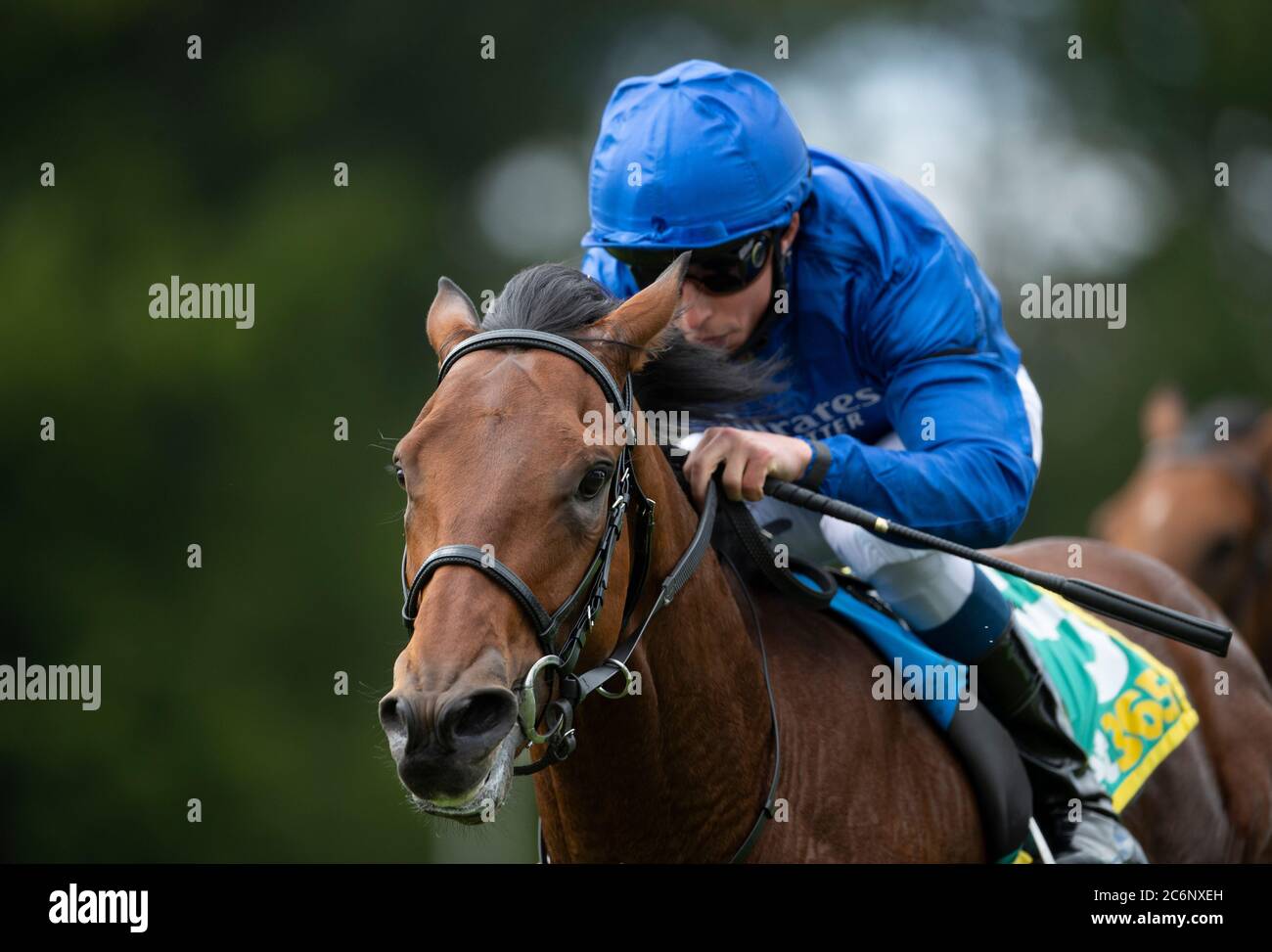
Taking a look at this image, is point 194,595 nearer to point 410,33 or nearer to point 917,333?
point 410,33

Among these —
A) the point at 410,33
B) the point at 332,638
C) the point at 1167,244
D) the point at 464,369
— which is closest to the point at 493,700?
the point at 464,369

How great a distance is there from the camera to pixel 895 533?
3.44 meters

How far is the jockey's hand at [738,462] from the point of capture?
131 inches

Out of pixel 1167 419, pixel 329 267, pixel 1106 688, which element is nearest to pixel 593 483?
pixel 1106 688

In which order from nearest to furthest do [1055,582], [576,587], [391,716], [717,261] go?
[391,716], [576,587], [1055,582], [717,261]

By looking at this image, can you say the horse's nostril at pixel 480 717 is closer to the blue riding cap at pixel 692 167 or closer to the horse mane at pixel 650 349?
the horse mane at pixel 650 349

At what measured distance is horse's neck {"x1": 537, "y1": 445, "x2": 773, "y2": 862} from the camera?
3.09 metres

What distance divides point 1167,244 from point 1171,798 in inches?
660

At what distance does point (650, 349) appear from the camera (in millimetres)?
3141

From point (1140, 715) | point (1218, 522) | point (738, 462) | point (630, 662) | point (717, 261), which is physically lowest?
point (1218, 522)

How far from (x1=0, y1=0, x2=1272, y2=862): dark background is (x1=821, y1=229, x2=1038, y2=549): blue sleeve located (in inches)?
341

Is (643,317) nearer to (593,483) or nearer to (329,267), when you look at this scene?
(593,483)

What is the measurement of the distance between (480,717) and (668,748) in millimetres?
660

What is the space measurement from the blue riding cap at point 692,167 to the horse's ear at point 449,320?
0.46 meters
